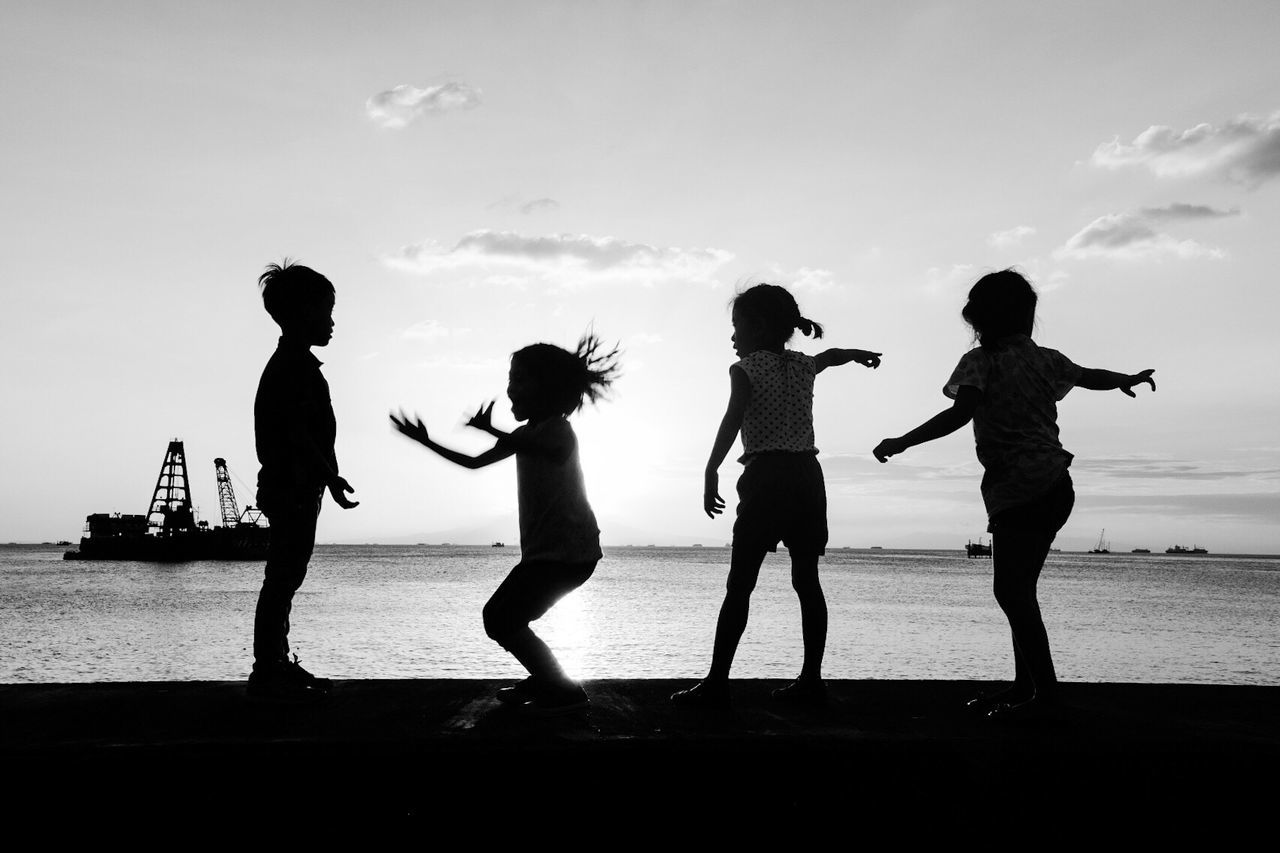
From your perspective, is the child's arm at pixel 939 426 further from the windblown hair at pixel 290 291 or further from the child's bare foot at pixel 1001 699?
the windblown hair at pixel 290 291

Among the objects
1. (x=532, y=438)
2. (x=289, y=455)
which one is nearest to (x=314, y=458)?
(x=289, y=455)

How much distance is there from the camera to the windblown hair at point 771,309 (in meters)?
4.60

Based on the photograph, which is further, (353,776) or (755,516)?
(755,516)

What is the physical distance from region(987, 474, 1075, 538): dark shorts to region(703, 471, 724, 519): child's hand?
128 cm

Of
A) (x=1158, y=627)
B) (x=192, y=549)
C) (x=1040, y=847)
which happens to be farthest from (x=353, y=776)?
(x=192, y=549)

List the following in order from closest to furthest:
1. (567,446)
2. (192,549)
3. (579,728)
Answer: (579,728)
(567,446)
(192,549)

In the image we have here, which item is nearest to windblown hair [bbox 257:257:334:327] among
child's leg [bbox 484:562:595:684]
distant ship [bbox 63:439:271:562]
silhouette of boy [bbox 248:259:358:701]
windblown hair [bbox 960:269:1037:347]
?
silhouette of boy [bbox 248:259:358:701]

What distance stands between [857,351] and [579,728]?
2604mm

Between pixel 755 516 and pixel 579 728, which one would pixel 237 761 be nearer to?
pixel 579 728

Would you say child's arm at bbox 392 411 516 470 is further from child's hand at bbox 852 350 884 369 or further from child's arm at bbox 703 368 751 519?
child's hand at bbox 852 350 884 369

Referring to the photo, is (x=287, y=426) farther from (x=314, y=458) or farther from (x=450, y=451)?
(x=450, y=451)

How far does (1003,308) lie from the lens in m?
4.24

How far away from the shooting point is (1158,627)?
36.4m

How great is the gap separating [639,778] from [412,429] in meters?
1.75
